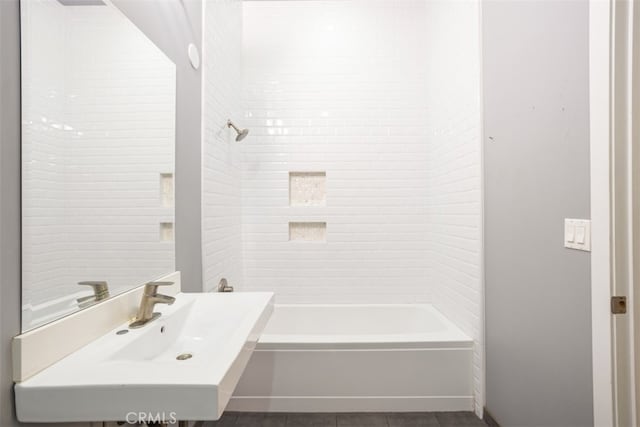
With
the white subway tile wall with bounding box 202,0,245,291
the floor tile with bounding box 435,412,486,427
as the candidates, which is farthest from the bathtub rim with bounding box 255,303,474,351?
the white subway tile wall with bounding box 202,0,245,291

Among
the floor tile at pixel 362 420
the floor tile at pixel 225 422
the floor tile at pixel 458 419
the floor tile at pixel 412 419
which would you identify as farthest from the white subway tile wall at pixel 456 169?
the floor tile at pixel 225 422

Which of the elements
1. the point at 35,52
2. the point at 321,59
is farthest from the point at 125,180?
the point at 321,59

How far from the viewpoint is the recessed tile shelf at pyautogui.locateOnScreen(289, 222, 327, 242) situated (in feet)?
8.76

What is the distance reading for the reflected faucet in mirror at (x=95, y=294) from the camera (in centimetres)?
94

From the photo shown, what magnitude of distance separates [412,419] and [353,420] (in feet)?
1.08

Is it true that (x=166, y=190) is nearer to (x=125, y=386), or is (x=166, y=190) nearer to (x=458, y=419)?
(x=125, y=386)

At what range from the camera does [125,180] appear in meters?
1.15

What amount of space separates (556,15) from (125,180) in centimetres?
168

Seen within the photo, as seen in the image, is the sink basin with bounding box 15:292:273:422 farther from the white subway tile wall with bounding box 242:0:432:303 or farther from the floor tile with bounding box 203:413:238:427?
the white subway tile wall with bounding box 242:0:432:303

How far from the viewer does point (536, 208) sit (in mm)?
1336

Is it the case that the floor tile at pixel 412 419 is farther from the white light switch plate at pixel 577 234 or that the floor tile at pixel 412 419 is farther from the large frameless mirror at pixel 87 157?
the large frameless mirror at pixel 87 157

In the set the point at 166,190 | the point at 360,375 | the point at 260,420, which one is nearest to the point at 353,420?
the point at 360,375

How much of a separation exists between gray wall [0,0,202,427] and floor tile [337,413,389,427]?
1079 millimetres

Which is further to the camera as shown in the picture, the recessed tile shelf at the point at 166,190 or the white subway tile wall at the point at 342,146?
the white subway tile wall at the point at 342,146
